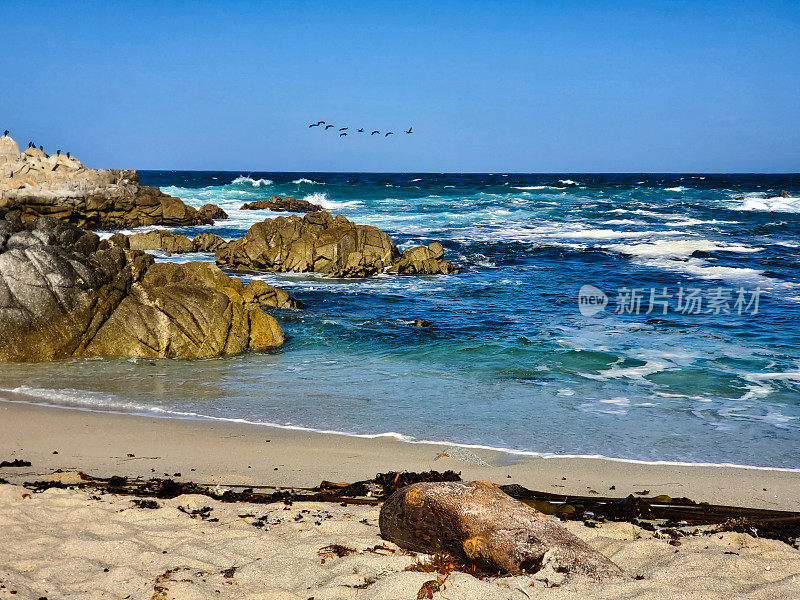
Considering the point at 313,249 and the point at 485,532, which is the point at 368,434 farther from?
the point at 313,249

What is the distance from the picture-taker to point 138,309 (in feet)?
36.7

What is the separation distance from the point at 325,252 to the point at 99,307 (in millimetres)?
11336

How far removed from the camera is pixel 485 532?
160 inches

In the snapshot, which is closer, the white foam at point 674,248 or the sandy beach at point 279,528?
the sandy beach at point 279,528

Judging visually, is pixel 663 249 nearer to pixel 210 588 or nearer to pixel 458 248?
pixel 458 248

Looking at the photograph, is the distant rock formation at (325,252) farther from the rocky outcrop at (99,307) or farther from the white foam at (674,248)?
the rocky outcrop at (99,307)

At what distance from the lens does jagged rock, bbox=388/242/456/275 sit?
70.9 feet

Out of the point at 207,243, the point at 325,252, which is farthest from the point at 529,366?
the point at 207,243

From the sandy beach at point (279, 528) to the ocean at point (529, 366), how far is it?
68 centimetres

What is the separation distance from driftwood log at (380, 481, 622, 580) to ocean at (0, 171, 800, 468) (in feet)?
9.01

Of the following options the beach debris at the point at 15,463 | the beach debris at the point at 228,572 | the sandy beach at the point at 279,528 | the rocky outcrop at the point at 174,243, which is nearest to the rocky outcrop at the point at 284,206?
the rocky outcrop at the point at 174,243

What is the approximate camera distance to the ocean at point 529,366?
25.3 ft

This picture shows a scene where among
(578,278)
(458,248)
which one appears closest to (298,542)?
(578,278)

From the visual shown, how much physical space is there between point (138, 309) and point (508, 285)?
11262 millimetres
